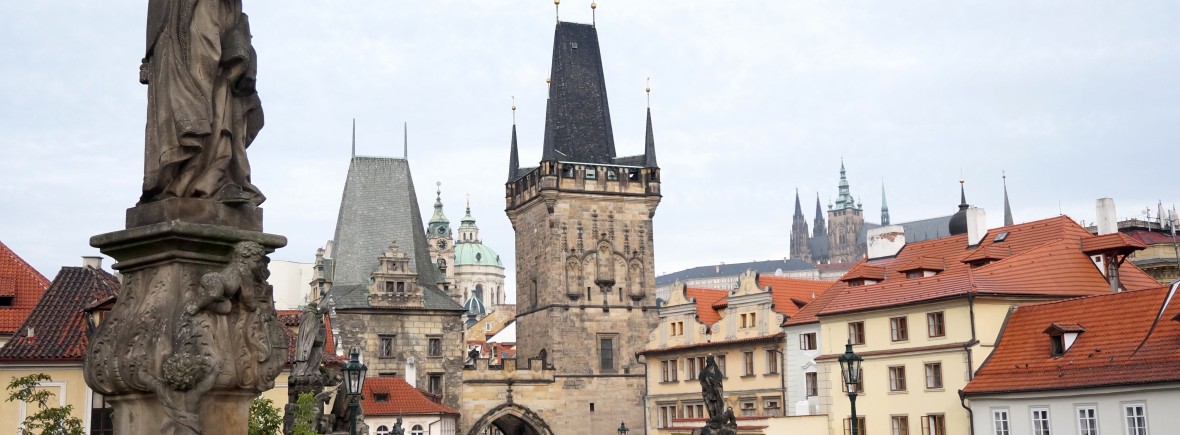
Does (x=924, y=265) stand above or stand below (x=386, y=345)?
above

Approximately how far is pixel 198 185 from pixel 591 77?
62304 millimetres

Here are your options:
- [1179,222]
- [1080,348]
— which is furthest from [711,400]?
[1179,222]

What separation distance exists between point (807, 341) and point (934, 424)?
8724 millimetres

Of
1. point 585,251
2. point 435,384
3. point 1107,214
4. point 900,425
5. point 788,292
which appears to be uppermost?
point 585,251

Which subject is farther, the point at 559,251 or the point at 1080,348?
the point at 559,251

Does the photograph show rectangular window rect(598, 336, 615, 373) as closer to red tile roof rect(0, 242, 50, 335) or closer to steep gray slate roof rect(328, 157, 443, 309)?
steep gray slate roof rect(328, 157, 443, 309)

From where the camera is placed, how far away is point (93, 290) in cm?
2962

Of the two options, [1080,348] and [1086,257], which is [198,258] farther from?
[1086,257]

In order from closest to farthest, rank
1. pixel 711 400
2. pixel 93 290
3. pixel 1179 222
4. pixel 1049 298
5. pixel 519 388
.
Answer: pixel 711 400 → pixel 93 290 → pixel 1049 298 → pixel 519 388 → pixel 1179 222

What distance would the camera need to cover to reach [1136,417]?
28.3 metres

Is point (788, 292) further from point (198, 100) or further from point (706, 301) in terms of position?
point (198, 100)

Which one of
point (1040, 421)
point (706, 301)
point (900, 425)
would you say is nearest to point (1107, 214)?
point (900, 425)

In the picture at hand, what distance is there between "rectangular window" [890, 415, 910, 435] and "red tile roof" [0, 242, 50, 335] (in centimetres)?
2226

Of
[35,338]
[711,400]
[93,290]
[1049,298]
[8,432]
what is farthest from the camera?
[1049,298]
